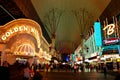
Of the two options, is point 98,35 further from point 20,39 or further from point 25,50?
point 20,39

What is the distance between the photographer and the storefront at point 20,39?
24438mm

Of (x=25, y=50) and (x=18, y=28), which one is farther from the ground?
(x=18, y=28)

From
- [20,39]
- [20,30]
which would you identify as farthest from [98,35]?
[20,30]

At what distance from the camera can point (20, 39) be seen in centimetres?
2898

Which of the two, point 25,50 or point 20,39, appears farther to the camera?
point 25,50

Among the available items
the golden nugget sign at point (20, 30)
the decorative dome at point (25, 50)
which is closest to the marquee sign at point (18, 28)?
the golden nugget sign at point (20, 30)

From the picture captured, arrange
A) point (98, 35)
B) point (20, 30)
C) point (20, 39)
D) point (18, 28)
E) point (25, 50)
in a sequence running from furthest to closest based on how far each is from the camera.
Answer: point (98, 35) < point (25, 50) < point (20, 39) < point (20, 30) < point (18, 28)

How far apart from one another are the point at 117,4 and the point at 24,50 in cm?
2689

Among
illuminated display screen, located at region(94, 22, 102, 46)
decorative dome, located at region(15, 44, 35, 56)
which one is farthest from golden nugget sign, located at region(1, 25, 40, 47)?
illuminated display screen, located at region(94, 22, 102, 46)

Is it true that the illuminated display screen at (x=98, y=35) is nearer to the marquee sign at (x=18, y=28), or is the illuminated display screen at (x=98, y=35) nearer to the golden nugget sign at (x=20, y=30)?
the golden nugget sign at (x=20, y=30)

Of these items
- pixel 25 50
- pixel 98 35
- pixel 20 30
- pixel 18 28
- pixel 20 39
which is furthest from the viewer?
pixel 98 35

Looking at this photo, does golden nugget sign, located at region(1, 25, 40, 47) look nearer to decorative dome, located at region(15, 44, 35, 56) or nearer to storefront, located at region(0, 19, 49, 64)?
storefront, located at region(0, 19, 49, 64)

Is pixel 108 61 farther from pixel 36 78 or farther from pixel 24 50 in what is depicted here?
pixel 36 78

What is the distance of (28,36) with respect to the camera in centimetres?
2931
